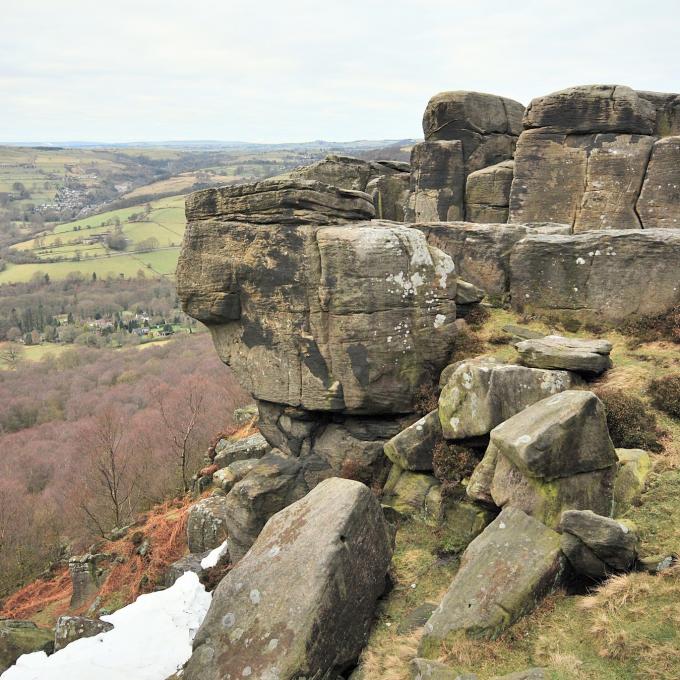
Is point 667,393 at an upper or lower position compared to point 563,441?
upper

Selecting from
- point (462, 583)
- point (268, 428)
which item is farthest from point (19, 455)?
point (462, 583)

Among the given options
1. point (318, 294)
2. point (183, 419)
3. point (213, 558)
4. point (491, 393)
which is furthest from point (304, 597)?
point (183, 419)

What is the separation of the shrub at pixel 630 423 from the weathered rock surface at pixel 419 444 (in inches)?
158

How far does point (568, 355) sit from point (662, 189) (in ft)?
43.3

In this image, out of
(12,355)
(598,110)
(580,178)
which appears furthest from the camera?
(12,355)

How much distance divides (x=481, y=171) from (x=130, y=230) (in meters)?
173

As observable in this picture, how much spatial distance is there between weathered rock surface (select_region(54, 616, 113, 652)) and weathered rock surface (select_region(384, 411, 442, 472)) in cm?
928

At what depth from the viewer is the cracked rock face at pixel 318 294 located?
604 inches

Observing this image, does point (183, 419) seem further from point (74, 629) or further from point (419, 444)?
point (419, 444)

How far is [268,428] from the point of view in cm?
1817

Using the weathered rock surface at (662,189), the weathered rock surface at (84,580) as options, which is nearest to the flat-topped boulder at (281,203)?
the weathered rock surface at (662,189)

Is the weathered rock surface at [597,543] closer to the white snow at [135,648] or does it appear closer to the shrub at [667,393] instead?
the shrub at [667,393]

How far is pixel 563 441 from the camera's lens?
10070mm

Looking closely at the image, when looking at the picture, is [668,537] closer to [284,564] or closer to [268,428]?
[284,564]
